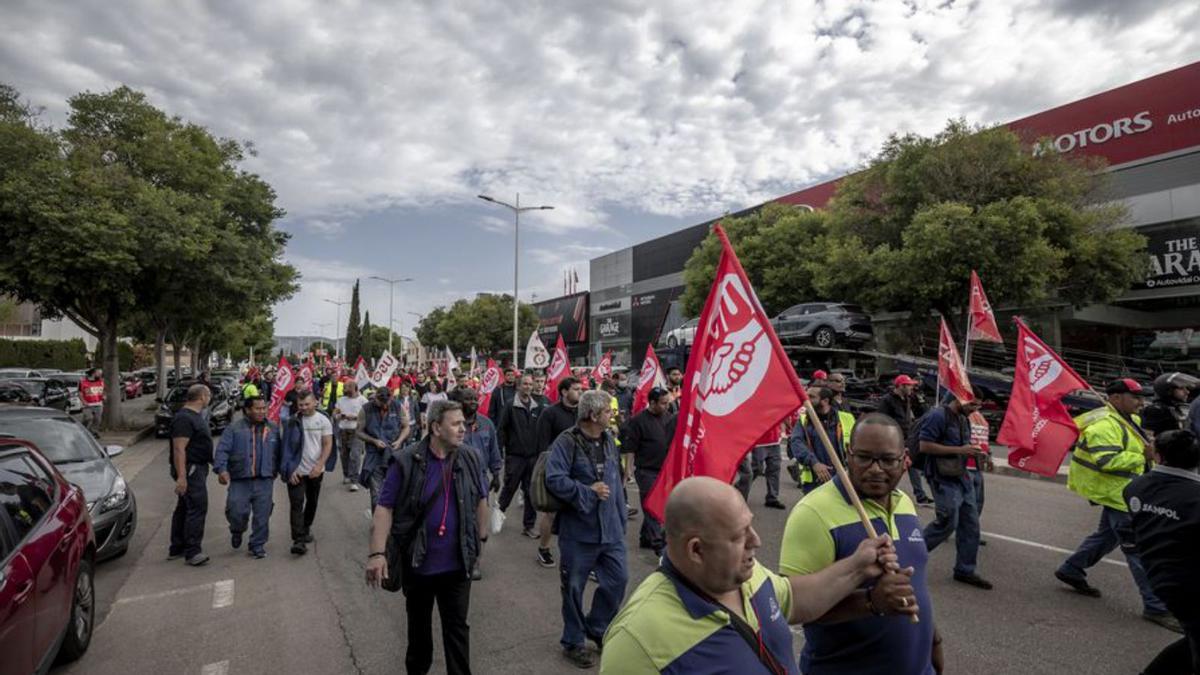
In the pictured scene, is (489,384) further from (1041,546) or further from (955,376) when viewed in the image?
(1041,546)

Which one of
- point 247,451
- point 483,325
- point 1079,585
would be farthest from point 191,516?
point 483,325

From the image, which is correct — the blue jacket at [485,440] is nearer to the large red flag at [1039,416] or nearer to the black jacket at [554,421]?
the black jacket at [554,421]

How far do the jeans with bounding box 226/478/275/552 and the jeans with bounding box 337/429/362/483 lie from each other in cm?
365

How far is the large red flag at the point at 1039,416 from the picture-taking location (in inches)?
256

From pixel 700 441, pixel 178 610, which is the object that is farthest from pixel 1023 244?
pixel 178 610

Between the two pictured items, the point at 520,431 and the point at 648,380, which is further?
the point at 648,380

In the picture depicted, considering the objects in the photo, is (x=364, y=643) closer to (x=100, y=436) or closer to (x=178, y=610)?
(x=178, y=610)

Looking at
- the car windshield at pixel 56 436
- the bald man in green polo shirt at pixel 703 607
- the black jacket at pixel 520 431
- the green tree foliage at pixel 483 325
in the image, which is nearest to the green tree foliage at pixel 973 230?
the black jacket at pixel 520 431

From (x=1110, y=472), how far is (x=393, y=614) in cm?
551

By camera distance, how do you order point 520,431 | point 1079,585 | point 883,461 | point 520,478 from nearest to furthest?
1. point 883,461
2. point 1079,585
3. point 520,431
4. point 520,478

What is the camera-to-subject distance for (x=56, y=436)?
704cm

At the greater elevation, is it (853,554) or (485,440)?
(853,554)

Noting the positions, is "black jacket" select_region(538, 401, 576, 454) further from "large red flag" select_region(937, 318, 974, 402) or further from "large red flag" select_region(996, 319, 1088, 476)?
"large red flag" select_region(996, 319, 1088, 476)

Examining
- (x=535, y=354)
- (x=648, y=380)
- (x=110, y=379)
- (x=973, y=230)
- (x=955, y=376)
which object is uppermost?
(x=973, y=230)
